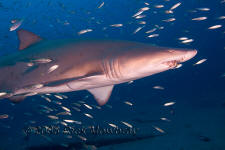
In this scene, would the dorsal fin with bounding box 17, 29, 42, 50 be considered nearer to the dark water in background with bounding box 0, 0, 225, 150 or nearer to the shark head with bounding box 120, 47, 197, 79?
the shark head with bounding box 120, 47, 197, 79

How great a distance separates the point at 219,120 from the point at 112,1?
193 feet

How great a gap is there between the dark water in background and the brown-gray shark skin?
4.40 metres

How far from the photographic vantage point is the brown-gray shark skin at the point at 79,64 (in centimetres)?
285

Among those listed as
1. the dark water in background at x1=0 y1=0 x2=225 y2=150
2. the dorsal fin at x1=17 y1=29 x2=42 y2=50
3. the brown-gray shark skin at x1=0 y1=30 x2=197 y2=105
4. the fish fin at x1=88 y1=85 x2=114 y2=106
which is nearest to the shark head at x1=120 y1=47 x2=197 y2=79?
the brown-gray shark skin at x1=0 y1=30 x2=197 y2=105

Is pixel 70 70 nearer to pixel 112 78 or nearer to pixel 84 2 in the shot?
pixel 112 78

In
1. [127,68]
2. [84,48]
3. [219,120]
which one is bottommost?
[219,120]

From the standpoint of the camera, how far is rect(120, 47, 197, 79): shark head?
2.73 metres

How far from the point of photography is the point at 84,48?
3.22m

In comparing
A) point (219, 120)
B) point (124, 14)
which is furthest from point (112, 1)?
point (219, 120)

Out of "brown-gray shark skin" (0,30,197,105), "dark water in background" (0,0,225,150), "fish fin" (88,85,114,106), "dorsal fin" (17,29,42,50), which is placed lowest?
"dark water in background" (0,0,225,150)

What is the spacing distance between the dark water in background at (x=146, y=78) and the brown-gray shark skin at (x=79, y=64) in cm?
440

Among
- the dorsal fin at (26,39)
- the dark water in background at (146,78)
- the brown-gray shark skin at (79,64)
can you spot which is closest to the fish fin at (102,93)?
the brown-gray shark skin at (79,64)

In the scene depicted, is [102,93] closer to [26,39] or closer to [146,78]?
[26,39]

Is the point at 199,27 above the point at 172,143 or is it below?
below
